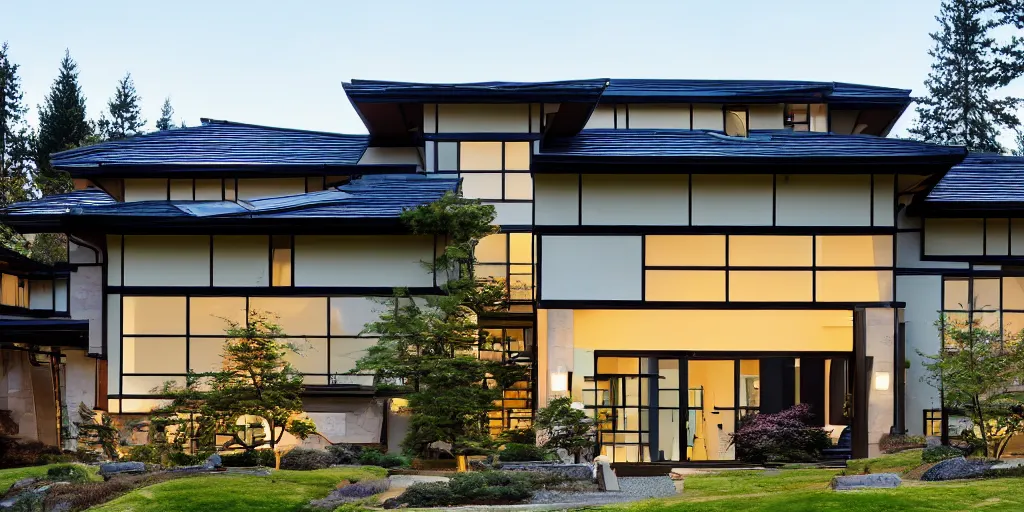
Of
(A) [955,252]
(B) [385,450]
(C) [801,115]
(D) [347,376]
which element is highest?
(C) [801,115]

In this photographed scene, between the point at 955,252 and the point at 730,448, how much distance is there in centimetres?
832

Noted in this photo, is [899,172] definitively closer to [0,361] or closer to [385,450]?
[385,450]

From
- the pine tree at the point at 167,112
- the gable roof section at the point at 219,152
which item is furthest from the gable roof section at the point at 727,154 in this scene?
the pine tree at the point at 167,112

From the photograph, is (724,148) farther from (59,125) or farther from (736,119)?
(59,125)

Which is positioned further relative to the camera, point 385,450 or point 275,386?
point 385,450

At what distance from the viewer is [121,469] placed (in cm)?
2383

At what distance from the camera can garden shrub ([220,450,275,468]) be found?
83.1 feet

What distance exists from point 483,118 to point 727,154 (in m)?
7.34

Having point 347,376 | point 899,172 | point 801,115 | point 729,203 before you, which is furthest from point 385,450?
point 801,115

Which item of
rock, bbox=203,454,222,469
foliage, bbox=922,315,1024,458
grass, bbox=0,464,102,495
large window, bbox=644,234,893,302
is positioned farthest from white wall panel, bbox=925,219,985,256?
grass, bbox=0,464,102,495

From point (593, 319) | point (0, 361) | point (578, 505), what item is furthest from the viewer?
point (0, 361)

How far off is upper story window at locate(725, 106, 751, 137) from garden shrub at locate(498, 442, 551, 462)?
1541 cm

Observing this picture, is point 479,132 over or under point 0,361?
over

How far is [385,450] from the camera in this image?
2928 centimetres
